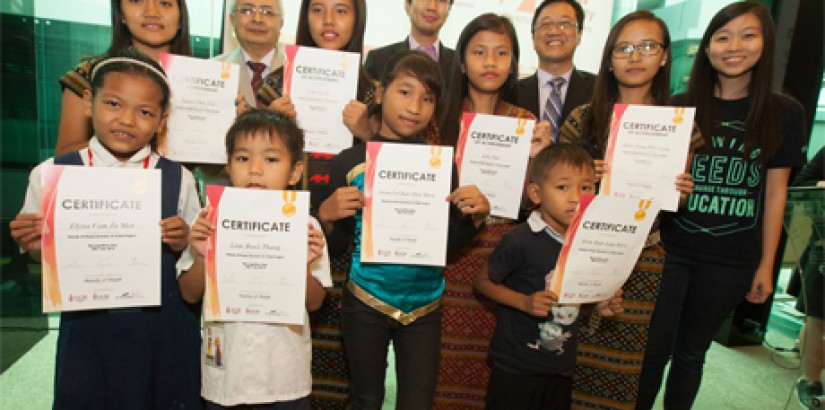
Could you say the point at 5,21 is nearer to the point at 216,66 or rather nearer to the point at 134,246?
the point at 216,66

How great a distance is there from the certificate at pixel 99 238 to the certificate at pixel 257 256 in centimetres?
20

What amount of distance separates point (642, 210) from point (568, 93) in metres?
1.03

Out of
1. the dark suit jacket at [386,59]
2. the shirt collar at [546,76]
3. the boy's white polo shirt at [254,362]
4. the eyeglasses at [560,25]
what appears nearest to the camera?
the boy's white polo shirt at [254,362]

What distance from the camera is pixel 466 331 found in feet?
7.69

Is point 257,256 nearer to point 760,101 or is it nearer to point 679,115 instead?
point 679,115

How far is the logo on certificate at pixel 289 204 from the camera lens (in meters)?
1.44

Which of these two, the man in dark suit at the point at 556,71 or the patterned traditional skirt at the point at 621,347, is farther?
the man in dark suit at the point at 556,71

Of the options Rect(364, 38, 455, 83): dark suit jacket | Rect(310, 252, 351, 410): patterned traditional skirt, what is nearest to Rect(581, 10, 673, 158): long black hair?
Rect(364, 38, 455, 83): dark suit jacket

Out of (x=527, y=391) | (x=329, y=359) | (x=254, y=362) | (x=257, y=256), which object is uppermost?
(x=257, y=256)

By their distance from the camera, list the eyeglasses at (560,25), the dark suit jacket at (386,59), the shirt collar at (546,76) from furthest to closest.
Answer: the dark suit jacket at (386,59) < the shirt collar at (546,76) < the eyeglasses at (560,25)

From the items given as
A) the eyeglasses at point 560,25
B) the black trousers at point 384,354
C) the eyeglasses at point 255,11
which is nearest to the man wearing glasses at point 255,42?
the eyeglasses at point 255,11

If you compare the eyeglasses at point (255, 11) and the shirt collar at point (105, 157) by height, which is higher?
the eyeglasses at point (255, 11)

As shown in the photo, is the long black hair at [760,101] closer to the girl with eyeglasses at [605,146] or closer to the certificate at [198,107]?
the girl with eyeglasses at [605,146]

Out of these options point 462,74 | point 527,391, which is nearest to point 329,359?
point 527,391
